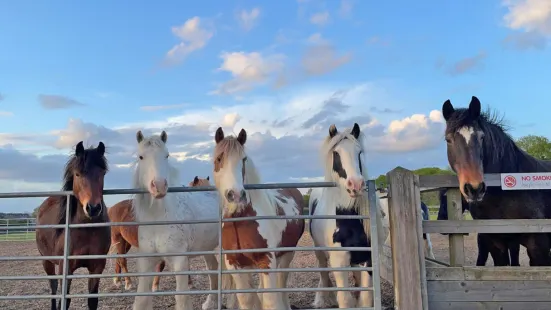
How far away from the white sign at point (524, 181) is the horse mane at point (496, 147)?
15.2 inches

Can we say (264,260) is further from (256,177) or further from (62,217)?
(62,217)

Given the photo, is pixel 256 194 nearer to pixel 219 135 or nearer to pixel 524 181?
pixel 219 135

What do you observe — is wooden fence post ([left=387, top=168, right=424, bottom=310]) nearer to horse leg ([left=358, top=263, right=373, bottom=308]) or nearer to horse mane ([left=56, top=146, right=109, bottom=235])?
horse leg ([left=358, top=263, right=373, bottom=308])

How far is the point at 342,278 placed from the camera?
4395 mm

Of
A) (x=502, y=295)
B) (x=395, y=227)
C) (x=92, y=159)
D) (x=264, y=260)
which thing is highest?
(x=92, y=159)

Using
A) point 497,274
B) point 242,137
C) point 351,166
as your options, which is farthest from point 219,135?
point 497,274

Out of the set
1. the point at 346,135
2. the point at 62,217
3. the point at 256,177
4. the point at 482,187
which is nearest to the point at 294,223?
the point at 256,177

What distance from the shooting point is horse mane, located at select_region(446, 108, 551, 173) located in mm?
4109

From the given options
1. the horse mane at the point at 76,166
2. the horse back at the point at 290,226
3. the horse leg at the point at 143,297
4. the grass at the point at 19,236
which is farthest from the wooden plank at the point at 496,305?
the grass at the point at 19,236

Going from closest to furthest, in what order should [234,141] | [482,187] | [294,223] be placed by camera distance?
[482,187], [234,141], [294,223]

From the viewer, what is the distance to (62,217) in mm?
5375

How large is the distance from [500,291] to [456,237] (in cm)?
57

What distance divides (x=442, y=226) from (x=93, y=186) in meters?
3.41

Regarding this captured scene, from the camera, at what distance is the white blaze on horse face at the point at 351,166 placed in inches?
159
